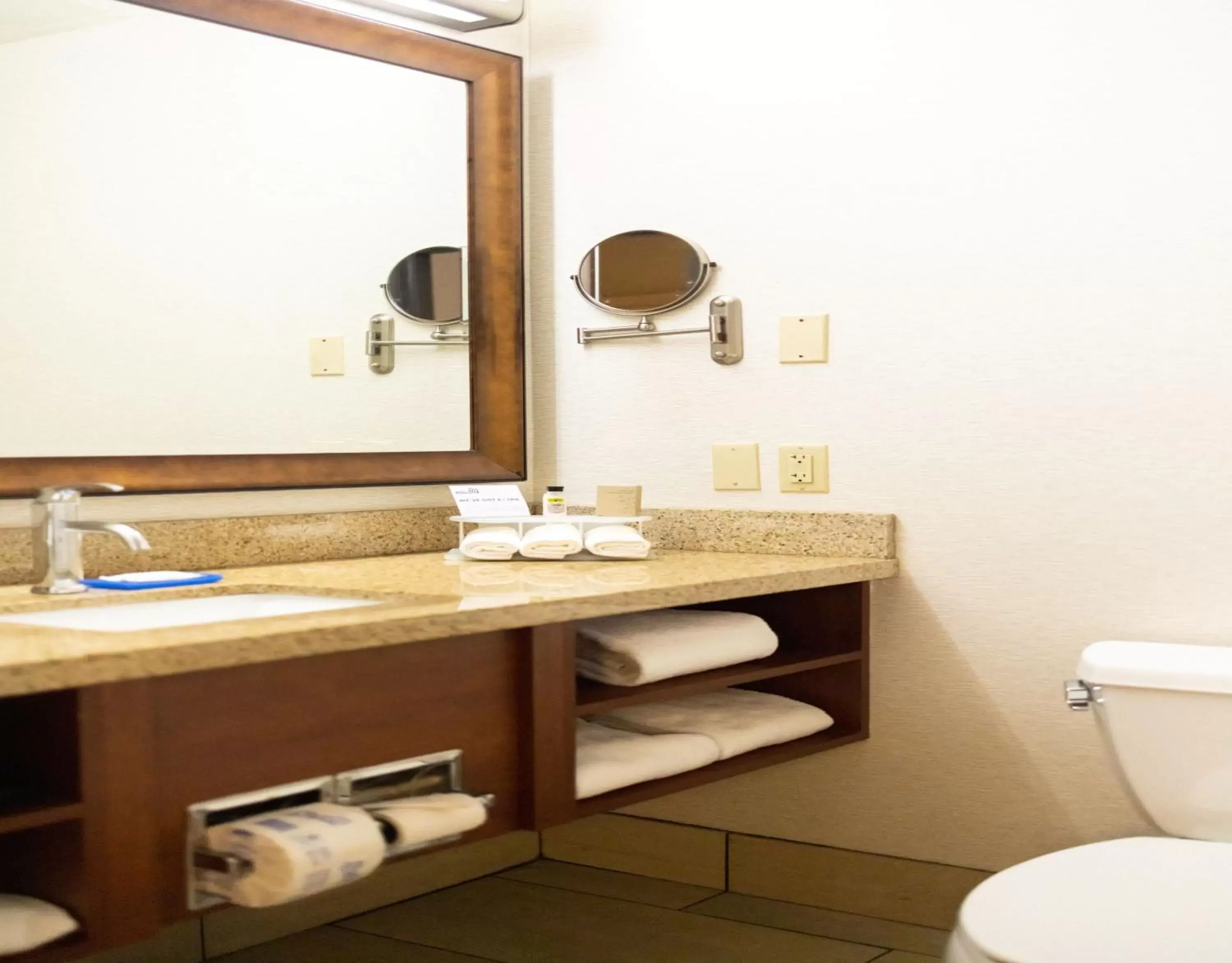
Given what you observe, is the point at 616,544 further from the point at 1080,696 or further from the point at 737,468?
the point at 1080,696

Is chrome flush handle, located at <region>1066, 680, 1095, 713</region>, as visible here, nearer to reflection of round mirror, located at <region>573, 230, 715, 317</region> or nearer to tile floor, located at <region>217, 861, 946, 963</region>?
tile floor, located at <region>217, 861, 946, 963</region>

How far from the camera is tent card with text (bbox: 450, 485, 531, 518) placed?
2.24 m

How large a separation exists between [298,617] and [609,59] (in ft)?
4.53

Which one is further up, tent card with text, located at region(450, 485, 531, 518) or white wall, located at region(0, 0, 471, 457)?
white wall, located at region(0, 0, 471, 457)

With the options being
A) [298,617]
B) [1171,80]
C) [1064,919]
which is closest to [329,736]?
[298,617]

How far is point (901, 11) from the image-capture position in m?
2.10

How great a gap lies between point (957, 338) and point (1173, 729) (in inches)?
26.0

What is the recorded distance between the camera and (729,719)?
76.2 inches

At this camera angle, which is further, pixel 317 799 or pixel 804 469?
pixel 804 469

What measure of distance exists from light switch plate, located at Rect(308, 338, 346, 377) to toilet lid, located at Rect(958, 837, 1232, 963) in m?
1.28

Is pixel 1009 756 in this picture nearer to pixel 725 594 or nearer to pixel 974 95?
pixel 725 594

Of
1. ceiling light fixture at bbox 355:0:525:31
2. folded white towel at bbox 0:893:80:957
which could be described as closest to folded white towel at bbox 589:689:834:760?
folded white towel at bbox 0:893:80:957

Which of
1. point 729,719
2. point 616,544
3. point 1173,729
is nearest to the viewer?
point 1173,729

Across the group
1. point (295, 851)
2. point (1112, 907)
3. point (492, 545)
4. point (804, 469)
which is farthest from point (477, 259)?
point (1112, 907)
